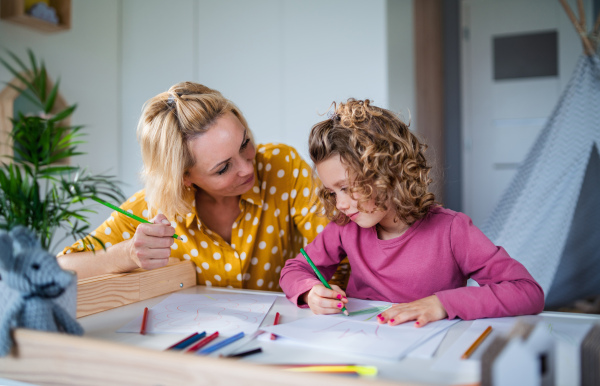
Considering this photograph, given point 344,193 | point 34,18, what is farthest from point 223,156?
point 34,18

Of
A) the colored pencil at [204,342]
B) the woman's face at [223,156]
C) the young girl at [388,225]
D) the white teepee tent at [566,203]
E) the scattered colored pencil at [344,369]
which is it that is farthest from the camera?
the white teepee tent at [566,203]

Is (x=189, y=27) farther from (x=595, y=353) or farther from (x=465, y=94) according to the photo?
Result: (x=595, y=353)

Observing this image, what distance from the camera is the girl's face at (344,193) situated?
3.36 feet

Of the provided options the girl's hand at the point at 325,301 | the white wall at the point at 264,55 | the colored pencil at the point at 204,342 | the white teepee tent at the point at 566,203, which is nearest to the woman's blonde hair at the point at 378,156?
the girl's hand at the point at 325,301

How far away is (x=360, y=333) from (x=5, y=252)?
507mm

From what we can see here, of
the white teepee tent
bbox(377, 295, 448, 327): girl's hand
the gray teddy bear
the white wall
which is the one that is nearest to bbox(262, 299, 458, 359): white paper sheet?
bbox(377, 295, 448, 327): girl's hand

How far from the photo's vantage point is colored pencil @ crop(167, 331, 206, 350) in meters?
0.71

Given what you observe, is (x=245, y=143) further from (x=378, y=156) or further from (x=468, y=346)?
(x=468, y=346)

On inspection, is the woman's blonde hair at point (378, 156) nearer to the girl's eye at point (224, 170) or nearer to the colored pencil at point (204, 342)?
the girl's eye at point (224, 170)

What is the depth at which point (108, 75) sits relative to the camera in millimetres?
3078

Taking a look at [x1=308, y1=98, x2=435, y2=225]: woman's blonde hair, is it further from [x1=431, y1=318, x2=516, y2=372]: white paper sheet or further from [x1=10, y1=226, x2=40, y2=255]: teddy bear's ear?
[x1=10, y1=226, x2=40, y2=255]: teddy bear's ear

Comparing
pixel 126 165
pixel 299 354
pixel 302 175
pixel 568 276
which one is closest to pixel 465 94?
pixel 568 276

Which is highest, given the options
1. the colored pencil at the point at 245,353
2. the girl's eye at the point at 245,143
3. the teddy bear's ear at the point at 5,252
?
the girl's eye at the point at 245,143

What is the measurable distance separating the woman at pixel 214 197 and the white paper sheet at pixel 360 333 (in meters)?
0.46
